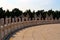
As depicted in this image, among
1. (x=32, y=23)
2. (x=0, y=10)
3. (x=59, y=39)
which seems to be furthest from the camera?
(x=0, y=10)

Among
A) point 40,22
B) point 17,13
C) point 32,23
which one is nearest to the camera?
point 32,23

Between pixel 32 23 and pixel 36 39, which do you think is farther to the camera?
pixel 32 23

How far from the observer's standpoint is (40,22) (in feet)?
145

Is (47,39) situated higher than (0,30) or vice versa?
(0,30)

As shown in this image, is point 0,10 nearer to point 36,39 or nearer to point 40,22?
point 40,22

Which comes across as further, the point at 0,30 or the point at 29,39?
the point at 29,39

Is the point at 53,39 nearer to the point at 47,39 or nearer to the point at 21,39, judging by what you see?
the point at 47,39

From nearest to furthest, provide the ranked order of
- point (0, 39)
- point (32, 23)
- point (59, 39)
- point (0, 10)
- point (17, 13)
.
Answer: point (0, 39)
point (59, 39)
point (32, 23)
point (0, 10)
point (17, 13)

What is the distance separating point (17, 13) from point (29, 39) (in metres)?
83.0

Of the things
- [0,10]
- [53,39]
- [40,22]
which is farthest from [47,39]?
[0,10]

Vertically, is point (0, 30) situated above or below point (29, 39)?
above

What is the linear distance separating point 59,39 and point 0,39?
4.93m

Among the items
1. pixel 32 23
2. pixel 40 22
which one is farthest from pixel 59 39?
pixel 40 22

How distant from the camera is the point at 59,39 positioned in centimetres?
1538
